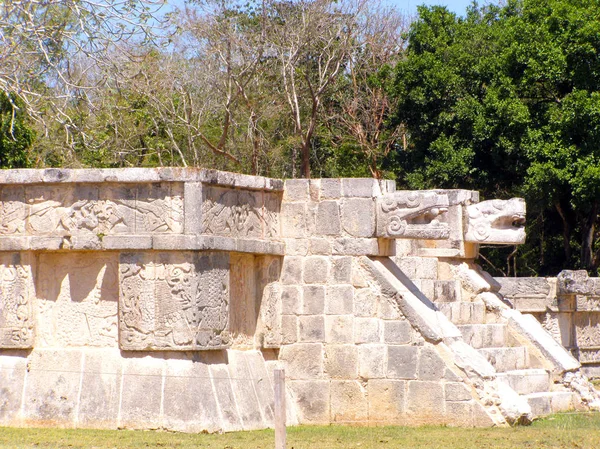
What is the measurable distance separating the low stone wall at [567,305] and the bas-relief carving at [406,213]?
4483 mm

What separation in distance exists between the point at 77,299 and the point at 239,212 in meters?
1.74

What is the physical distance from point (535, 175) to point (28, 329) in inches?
481

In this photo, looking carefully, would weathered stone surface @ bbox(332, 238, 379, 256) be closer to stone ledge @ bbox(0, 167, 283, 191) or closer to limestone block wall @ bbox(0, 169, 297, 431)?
limestone block wall @ bbox(0, 169, 297, 431)

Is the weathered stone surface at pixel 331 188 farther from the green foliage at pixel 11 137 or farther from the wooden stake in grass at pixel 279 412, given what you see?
the green foliage at pixel 11 137

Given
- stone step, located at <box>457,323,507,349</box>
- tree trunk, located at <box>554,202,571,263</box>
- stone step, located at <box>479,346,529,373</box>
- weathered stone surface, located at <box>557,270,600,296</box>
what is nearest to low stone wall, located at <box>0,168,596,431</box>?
stone step, located at <box>479,346,529,373</box>

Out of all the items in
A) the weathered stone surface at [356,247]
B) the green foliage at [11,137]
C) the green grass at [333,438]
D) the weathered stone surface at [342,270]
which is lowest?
the green grass at [333,438]

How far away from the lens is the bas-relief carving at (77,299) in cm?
1028

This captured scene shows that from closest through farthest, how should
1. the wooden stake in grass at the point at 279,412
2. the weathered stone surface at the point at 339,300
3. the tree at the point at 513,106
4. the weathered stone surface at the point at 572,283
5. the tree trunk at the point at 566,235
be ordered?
the wooden stake in grass at the point at 279,412 < the weathered stone surface at the point at 339,300 < the weathered stone surface at the point at 572,283 < the tree at the point at 513,106 < the tree trunk at the point at 566,235

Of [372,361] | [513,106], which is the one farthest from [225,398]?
A: [513,106]

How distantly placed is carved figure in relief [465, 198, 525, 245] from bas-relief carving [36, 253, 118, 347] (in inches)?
184

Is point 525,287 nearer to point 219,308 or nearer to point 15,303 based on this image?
point 219,308

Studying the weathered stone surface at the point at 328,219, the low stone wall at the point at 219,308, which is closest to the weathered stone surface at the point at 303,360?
the low stone wall at the point at 219,308

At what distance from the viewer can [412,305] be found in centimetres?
1066

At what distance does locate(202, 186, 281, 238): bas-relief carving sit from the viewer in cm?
1011
